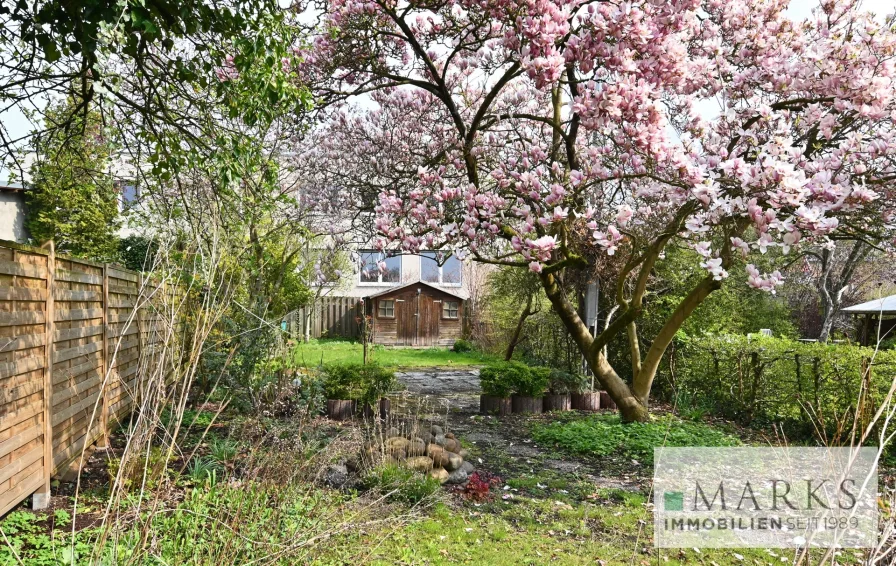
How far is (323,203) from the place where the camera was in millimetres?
10141

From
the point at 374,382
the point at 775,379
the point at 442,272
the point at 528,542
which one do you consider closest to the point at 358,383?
the point at 374,382

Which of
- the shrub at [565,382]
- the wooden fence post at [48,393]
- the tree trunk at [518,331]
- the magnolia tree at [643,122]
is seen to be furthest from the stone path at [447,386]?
the wooden fence post at [48,393]

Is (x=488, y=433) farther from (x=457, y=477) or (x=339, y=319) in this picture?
(x=339, y=319)

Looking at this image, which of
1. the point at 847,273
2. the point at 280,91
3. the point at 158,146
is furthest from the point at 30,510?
the point at 847,273

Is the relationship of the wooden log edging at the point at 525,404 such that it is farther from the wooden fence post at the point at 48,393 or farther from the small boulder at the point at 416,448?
the wooden fence post at the point at 48,393

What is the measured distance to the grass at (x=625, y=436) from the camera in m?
6.19

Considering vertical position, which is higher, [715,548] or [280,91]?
[280,91]

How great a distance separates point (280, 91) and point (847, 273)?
42.3 feet

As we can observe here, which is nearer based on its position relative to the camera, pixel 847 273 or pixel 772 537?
pixel 772 537

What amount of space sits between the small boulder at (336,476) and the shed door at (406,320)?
14170 mm

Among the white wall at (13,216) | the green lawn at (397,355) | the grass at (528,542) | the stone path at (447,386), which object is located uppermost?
the white wall at (13,216)

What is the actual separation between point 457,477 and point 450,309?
561 inches

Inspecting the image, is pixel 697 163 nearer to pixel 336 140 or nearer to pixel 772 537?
pixel 772 537

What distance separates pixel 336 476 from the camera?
4.66 metres
